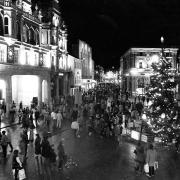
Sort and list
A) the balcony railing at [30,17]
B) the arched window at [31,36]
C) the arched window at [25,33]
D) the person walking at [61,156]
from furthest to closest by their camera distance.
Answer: the arched window at [31,36] → the arched window at [25,33] → the balcony railing at [30,17] → the person walking at [61,156]

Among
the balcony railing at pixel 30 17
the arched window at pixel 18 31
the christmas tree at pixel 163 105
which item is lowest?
the christmas tree at pixel 163 105

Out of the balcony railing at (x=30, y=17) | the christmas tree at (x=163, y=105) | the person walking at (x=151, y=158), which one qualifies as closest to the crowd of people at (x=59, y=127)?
the person walking at (x=151, y=158)

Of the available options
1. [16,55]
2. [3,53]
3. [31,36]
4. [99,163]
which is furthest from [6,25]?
[99,163]

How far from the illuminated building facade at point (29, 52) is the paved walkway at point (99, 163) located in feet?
48.6

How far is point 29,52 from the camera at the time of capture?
3903cm

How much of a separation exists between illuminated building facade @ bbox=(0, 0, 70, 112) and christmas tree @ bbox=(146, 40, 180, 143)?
16.9m

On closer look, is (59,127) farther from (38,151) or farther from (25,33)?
(25,33)

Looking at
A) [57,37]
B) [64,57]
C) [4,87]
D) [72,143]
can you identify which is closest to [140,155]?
[72,143]

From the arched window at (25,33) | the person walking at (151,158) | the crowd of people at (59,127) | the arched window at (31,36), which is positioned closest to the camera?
the person walking at (151,158)

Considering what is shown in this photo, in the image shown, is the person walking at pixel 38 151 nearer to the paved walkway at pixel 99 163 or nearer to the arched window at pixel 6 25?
the paved walkway at pixel 99 163

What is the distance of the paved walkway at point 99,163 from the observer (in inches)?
506

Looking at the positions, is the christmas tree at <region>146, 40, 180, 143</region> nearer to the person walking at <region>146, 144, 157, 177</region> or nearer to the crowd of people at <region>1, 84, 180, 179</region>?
the crowd of people at <region>1, 84, 180, 179</region>

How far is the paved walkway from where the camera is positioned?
42.2ft

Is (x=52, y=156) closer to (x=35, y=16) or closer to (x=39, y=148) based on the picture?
(x=39, y=148)
